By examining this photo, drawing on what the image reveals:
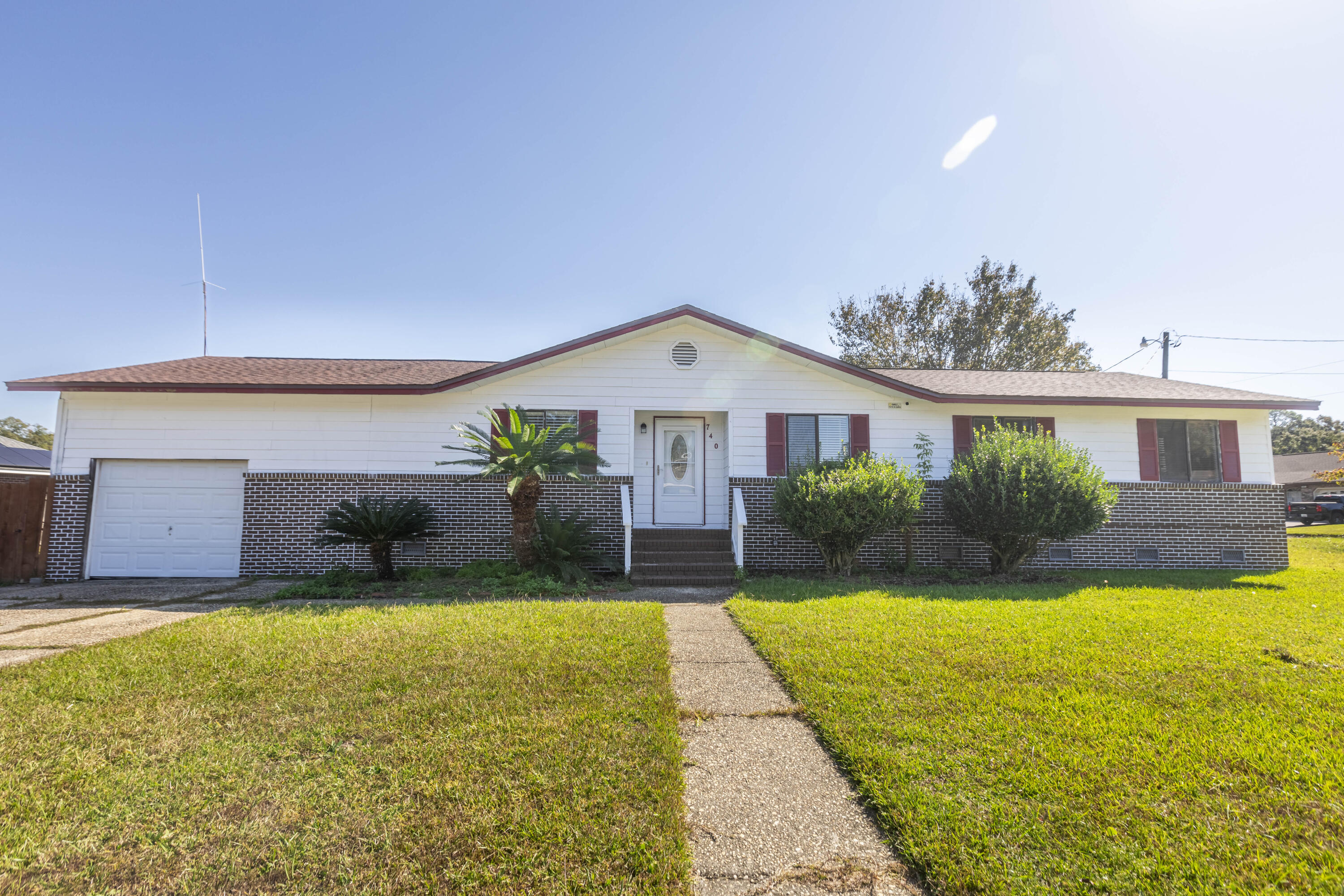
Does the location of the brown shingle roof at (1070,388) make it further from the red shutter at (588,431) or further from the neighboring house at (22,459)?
the neighboring house at (22,459)

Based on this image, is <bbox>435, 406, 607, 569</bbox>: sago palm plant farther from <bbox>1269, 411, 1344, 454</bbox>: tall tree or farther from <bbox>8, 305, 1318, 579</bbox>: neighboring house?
<bbox>1269, 411, 1344, 454</bbox>: tall tree

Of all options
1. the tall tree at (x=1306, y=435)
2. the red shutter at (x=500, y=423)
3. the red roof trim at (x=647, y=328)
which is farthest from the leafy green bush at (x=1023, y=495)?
the tall tree at (x=1306, y=435)

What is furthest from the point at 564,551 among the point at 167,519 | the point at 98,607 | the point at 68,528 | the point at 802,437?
the point at 68,528

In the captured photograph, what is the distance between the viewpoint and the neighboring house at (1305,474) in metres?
31.6

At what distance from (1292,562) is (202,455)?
21930 millimetres

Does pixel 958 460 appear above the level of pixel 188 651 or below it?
above

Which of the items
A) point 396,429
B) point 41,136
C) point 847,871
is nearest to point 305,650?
point 847,871

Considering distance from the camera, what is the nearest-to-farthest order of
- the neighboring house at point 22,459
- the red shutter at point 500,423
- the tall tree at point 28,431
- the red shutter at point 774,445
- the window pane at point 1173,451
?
1. the red shutter at point 500,423
2. the red shutter at point 774,445
3. the window pane at point 1173,451
4. the neighboring house at point 22,459
5. the tall tree at point 28,431

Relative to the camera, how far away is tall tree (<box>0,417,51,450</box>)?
138 ft

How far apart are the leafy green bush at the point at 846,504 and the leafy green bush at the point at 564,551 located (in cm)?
312

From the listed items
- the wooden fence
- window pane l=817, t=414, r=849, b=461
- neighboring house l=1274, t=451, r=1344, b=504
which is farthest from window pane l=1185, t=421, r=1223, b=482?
neighboring house l=1274, t=451, r=1344, b=504

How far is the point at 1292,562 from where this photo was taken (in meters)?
12.4

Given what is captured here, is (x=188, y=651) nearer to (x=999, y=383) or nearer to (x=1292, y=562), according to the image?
(x=999, y=383)

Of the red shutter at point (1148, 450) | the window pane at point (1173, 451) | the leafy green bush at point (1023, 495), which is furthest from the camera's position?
the window pane at point (1173, 451)
